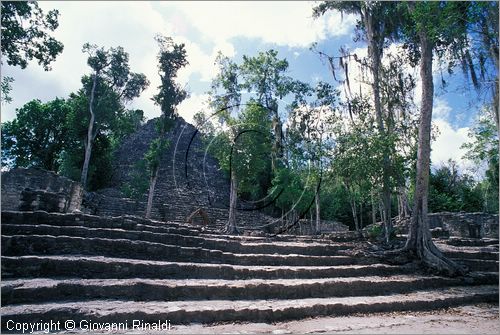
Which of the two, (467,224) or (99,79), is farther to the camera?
(99,79)

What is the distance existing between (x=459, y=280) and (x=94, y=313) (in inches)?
300

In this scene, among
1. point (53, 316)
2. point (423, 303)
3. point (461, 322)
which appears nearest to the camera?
point (53, 316)

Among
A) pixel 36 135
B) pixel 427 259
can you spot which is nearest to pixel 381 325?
pixel 427 259

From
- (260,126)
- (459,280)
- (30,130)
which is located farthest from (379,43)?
(30,130)

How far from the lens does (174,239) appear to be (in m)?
7.59

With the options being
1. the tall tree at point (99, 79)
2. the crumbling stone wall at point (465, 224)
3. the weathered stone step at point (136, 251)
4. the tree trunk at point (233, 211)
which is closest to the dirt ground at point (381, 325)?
the weathered stone step at point (136, 251)

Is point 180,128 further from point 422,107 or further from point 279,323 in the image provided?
point 279,323

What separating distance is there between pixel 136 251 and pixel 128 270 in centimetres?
101

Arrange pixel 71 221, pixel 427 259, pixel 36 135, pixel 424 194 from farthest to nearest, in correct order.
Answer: pixel 36 135 → pixel 424 194 → pixel 427 259 → pixel 71 221

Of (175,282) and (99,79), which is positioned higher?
(99,79)

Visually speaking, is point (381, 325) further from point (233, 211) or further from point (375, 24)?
point (375, 24)

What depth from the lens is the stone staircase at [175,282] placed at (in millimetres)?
4109

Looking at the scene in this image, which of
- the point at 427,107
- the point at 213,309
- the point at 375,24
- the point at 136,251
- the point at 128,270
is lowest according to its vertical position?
the point at 213,309

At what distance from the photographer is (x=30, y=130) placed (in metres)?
29.1
